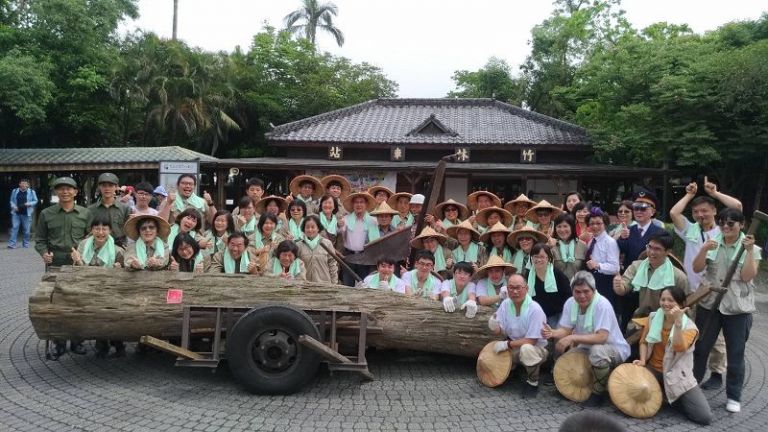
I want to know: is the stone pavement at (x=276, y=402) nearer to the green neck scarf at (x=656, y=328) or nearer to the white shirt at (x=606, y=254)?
the green neck scarf at (x=656, y=328)

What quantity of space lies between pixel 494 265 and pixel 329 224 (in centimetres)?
257

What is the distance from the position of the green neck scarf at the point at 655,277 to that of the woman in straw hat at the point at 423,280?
1979mm

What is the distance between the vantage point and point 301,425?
3947 millimetres

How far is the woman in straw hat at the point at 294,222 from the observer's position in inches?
248

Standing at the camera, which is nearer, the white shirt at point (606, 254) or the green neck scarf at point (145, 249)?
the green neck scarf at point (145, 249)

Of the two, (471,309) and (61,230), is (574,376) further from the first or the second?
(61,230)

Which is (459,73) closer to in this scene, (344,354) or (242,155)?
(242,155)

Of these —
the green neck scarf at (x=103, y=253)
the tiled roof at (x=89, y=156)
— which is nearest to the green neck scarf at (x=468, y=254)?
the green neck scarf at (x=103, y=253)

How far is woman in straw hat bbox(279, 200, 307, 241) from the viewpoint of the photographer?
6304 millimetres

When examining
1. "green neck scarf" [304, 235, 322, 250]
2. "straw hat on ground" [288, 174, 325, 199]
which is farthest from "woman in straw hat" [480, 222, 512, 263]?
"straw hat on ground" [288, 174, 325, 199]

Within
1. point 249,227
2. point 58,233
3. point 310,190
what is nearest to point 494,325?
point 249,227

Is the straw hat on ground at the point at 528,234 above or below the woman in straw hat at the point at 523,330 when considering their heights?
above

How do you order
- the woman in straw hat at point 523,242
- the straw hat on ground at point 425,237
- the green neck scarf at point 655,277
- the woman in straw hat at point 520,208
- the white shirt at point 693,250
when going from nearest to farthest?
the green neck scarf at point 655,277 < the white shirt at point 693,250 < the woman in straw hat at point 523,242 < the straw hat on ground at point 425,237 < the woman in straw hat at point 520,208

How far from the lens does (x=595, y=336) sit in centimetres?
443
